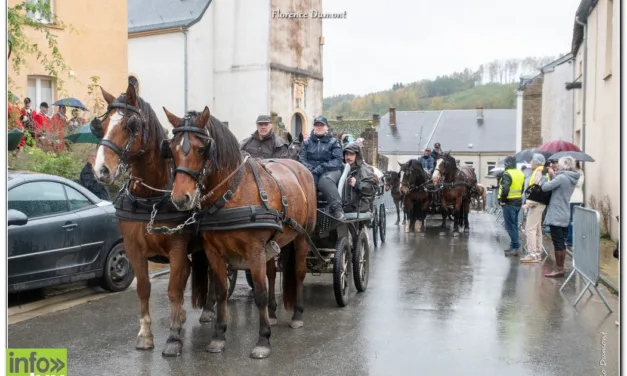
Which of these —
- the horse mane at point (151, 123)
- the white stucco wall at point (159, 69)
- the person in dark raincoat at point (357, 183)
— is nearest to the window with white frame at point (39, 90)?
the white stucco wall at point (159, 69)

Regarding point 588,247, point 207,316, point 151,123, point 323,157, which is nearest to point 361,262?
point 323,157

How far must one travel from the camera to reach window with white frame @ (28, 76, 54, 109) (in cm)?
1586

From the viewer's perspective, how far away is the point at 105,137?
17.2 ft

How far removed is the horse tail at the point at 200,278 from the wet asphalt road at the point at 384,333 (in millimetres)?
310

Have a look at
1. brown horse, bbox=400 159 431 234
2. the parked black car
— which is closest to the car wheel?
the parked black car

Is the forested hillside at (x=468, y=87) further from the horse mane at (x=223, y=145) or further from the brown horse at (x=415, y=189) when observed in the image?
the horse mane at (x=223, y=145)

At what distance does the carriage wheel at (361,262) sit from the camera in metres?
8.29

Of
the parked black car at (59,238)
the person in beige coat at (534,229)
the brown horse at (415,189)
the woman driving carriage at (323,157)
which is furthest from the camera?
the brown horse at (415,189)

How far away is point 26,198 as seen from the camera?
728 cm

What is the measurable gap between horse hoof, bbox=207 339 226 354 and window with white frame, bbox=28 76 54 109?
12.0 m

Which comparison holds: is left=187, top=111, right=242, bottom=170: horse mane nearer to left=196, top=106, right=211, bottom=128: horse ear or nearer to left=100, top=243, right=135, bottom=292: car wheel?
left=196, top=106, right=211, bottom=128: horse ear

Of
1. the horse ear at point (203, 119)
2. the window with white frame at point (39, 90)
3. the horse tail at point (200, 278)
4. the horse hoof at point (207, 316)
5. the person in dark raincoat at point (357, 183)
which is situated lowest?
the horse hoof at point (207, 316)

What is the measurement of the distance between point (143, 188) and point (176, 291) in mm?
951

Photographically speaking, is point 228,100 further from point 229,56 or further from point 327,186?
point 327,186
